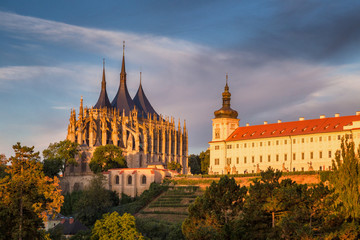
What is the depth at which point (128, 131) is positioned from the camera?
118 metres

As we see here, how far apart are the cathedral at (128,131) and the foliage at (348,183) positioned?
187 ft

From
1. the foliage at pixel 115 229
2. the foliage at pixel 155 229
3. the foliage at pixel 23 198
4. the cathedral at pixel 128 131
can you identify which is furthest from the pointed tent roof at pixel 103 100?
the foliage at pixel 23 198

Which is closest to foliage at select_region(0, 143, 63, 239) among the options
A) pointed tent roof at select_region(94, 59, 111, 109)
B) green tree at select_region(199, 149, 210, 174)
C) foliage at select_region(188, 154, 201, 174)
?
green tree at select_region(199, 149, 210, 174)

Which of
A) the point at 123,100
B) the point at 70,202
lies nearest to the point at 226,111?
the point at 70,202

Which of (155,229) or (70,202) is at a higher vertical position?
(70,202)

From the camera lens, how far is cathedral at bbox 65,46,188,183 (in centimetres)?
11038

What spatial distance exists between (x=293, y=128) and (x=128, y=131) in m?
38.6

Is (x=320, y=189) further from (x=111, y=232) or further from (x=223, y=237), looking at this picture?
(x=111, y=232)

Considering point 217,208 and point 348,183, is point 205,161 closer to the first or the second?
point 348,183

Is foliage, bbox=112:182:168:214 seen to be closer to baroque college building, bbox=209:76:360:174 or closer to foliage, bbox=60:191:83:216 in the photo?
foliage, bbox=60:191:83:216

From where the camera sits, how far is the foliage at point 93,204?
82.2 meters

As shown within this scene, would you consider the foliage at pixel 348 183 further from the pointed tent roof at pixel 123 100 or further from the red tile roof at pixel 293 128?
the pointed tent roof at pixel 123 100

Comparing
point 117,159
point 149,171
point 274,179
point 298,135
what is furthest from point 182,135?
point 274,179

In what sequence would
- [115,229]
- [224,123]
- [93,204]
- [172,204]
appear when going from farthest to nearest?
[224,123] → [93,204] → [172,204] → [115,229]
